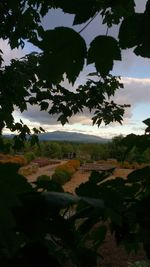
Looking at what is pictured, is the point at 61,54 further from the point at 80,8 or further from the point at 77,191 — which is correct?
the point at 77,191

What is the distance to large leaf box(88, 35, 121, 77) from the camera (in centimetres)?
104

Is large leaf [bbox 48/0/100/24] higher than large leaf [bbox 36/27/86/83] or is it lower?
higher

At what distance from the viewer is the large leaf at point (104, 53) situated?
3.40 ft

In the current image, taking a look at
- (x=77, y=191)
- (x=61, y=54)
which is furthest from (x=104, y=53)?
(x=77, y=191)

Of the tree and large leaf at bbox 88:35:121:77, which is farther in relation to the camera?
large leaf at bbox 88:35:121:77

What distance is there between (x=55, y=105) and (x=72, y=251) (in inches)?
196

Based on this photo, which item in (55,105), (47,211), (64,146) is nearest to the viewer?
(47,211)

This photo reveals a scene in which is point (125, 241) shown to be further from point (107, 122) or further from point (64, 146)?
point (64, 146)

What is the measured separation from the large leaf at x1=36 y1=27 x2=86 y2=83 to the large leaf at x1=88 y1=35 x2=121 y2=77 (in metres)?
0.04

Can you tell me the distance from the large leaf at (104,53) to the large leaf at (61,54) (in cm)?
4

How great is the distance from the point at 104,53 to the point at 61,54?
113mm

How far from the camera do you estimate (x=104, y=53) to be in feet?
3.43

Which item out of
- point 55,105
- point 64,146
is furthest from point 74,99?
point 64,146

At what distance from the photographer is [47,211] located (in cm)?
95
